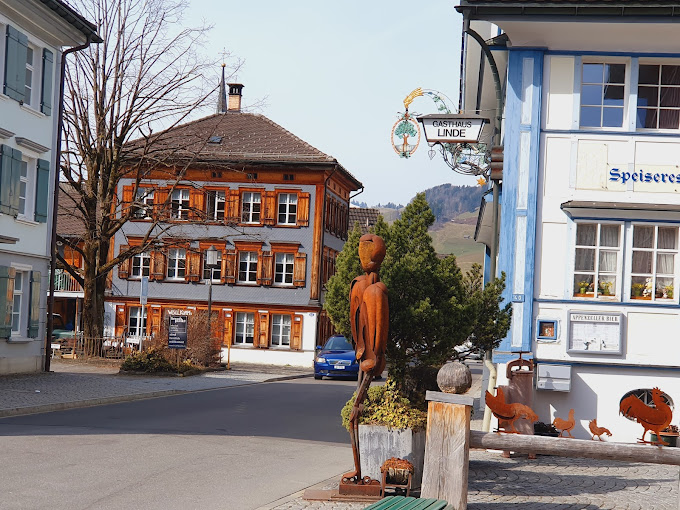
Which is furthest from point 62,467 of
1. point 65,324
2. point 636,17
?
point 65,324

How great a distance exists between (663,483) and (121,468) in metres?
6.24

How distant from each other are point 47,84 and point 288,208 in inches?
814

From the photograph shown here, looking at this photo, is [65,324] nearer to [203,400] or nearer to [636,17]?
[203,400]

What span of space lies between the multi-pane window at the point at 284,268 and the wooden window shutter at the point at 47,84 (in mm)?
20350

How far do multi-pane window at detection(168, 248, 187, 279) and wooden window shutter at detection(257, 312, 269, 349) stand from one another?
485cm

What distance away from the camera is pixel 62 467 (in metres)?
10.7

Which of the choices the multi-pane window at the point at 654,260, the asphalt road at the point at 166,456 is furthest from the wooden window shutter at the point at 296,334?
the multi-pane window at the point at 654,260

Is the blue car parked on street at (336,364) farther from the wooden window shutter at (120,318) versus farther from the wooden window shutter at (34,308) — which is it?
the wooden window shutter at (120,318)

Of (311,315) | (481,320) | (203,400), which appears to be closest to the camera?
(481,320)

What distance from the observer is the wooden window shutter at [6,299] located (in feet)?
79.6

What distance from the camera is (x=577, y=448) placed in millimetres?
6684

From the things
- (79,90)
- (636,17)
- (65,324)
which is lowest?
(65,324)

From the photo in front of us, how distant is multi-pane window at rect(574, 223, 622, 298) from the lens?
49.5ft

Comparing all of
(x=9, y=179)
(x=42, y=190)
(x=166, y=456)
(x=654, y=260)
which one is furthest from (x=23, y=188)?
(x=654, y=260)
